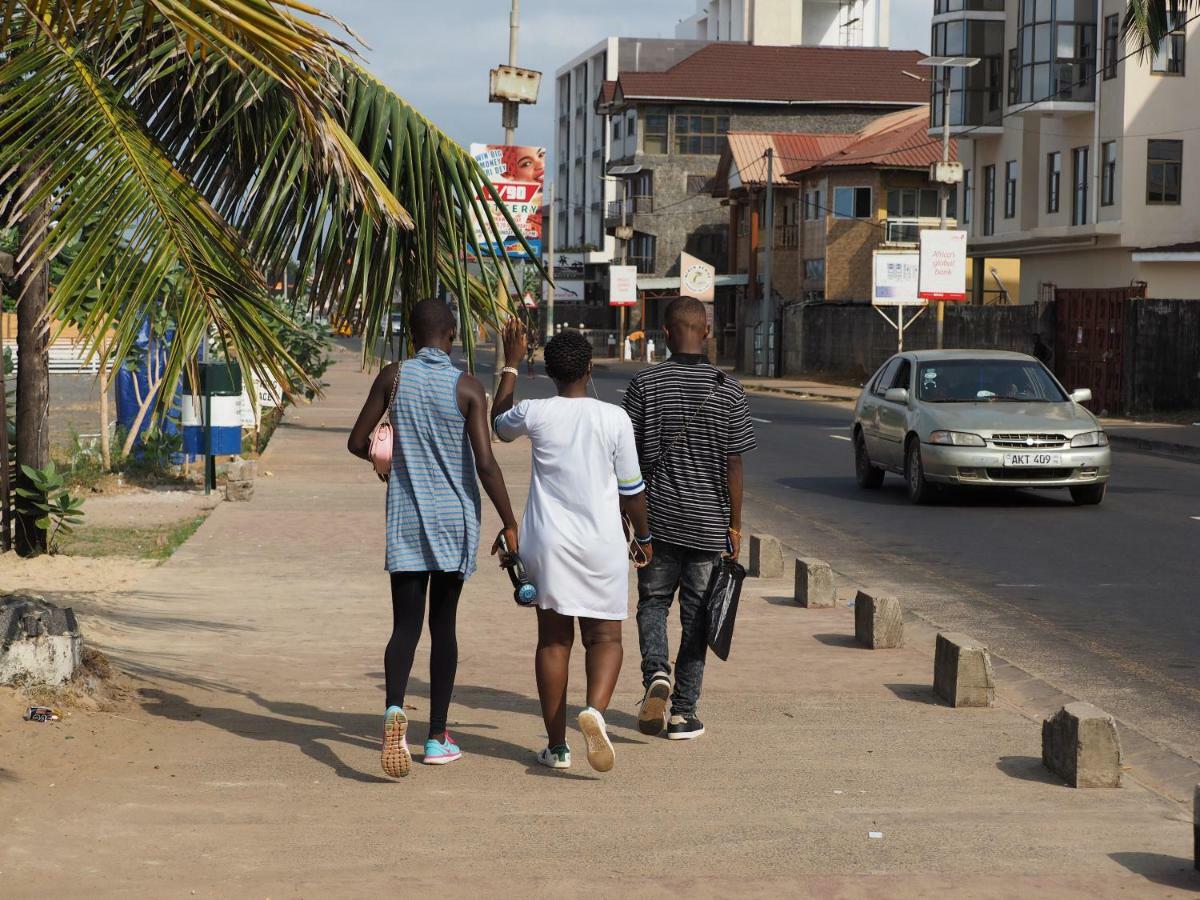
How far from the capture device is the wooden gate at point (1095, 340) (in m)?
35.1

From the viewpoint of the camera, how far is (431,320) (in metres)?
6.57

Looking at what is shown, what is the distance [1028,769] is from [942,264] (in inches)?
1449

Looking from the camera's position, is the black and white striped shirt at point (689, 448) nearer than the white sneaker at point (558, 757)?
No

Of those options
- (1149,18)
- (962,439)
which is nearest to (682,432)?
(962,439)

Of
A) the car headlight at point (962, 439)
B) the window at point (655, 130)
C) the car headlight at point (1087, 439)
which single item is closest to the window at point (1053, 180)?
the car headlight at point (1087, 439)

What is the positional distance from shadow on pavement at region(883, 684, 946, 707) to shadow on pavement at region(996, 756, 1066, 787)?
1.08 meters

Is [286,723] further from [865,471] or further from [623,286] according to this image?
[623,286]

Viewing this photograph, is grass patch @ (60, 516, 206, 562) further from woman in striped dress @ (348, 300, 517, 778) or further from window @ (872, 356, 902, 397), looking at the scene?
window @ (872, 356, 902, 397)

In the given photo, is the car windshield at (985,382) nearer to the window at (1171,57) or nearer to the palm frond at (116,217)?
the palm frond at (116,217)

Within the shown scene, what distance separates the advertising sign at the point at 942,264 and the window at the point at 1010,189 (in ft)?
28.5

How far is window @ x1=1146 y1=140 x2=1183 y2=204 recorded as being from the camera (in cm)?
4338

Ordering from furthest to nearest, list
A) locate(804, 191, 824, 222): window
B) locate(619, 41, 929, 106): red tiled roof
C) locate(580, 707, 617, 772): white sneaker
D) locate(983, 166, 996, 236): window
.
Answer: locate(619, 41, 929, 106): red tiled roof
locate(804, 191, 824, 222): window
locate(983, 166, 996, 236): window
locate(580, 707, 617, 772): white sneaker

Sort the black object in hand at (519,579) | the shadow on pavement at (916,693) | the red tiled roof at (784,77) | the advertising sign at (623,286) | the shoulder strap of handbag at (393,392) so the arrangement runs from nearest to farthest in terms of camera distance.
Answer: the black object in hand at (519,579), the shoulder strap of handbag at (393,392), the shadow on pavement at (916,693), the advertising sign at (623,286), the red tiled roof at (784,77)

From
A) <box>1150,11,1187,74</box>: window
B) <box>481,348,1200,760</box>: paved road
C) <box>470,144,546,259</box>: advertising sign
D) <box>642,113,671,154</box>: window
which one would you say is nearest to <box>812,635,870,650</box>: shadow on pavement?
<box>481,348,1200,760</box>: paved road
